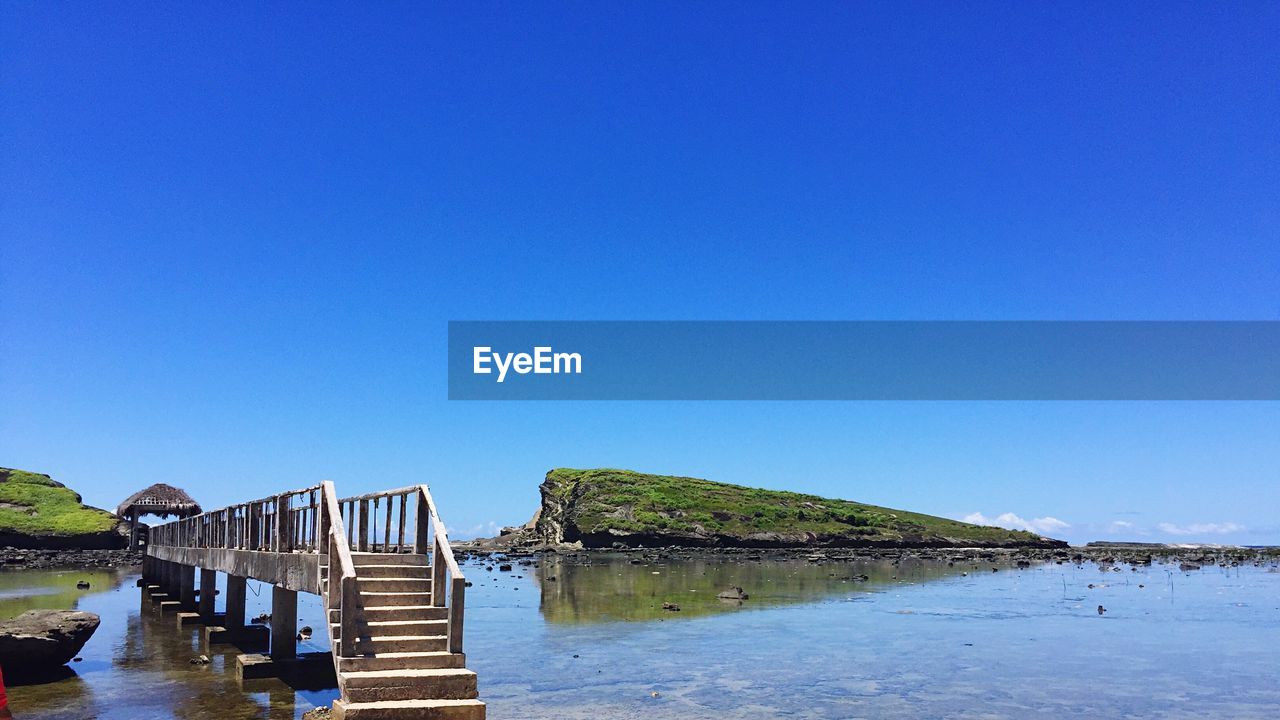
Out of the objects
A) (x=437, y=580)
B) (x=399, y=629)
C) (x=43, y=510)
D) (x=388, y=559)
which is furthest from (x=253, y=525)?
(x=43, y=510)

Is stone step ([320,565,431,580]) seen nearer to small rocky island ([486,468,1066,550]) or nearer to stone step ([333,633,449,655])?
→ stone step ([333,633,449,655])

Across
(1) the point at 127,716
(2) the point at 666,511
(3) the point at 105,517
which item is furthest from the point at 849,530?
(1) the point at 127,716

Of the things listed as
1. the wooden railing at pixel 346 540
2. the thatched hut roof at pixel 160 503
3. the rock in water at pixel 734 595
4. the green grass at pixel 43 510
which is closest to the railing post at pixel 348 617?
the wooden railing at pixel 346 540

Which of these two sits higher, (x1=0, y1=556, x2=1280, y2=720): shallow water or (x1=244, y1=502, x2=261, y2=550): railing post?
(x1=244, y1=502, x2=261, y2=550): railing post

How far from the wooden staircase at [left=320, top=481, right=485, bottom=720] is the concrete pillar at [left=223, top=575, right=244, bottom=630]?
1471 centimetres

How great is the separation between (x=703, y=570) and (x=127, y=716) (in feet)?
188

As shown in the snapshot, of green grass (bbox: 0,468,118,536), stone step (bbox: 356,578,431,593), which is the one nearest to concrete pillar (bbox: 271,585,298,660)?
stone step (bbox: 356,578,431,593)

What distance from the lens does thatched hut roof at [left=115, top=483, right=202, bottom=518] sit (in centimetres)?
7544

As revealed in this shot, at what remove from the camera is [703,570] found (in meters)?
72.9

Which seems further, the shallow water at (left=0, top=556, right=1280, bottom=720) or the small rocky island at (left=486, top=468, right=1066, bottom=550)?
the small rocky island at (left=486, top=468, right=1066, bottom=550)

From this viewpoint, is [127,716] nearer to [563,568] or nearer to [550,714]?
[550,714]

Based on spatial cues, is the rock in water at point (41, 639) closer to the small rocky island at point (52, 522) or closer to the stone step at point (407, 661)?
the stone step at point (407, 661)

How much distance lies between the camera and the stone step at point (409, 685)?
13930 mm

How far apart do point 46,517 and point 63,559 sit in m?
15.2
